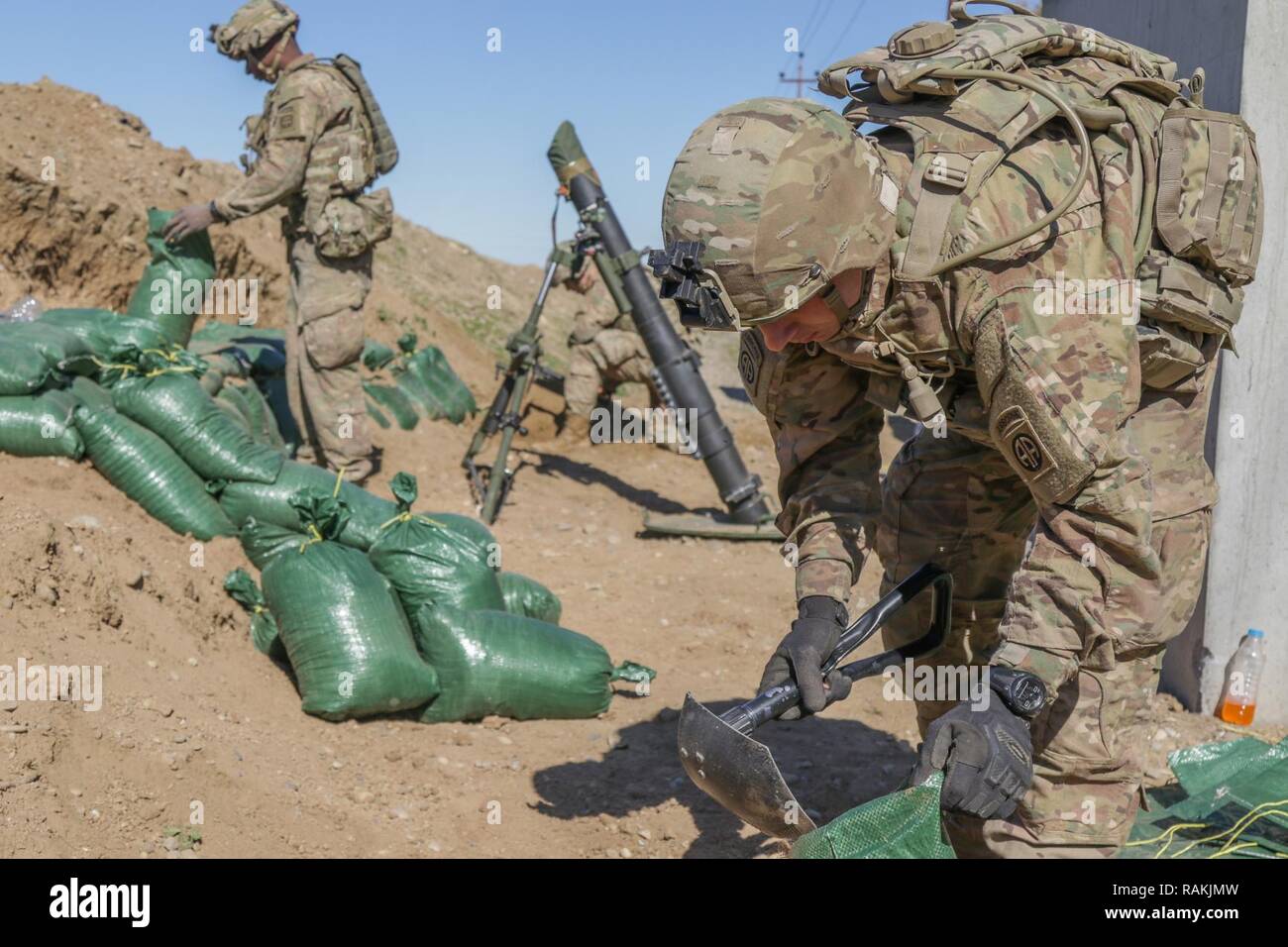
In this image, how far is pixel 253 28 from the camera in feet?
19.3

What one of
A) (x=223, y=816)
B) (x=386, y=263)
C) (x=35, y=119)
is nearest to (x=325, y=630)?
(x=223, y=816)

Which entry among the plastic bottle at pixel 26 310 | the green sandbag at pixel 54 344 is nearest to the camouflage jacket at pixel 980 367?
the green sandbag at pixel 54 344

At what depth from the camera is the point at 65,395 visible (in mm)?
4688

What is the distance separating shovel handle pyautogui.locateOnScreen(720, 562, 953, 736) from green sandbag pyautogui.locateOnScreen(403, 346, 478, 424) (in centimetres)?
563

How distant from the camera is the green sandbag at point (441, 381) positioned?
26.9 ft

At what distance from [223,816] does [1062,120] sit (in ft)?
8.37

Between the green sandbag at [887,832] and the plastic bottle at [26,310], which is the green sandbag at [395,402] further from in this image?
the green sandbag at [887,832]

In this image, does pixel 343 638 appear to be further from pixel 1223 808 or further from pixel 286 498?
pixel 1223 808

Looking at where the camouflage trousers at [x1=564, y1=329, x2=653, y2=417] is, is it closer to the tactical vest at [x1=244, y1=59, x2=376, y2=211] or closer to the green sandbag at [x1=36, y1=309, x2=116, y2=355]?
the tactical vest at [x1=244, y1=59, x2=376, y2=211]

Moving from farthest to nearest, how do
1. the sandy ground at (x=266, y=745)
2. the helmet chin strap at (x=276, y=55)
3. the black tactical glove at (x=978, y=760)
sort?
the helmet chin strap at (x=276, y=55)
the sandy ground at (x=266, y=745)
the black tactical glove at (x=978, y=760)

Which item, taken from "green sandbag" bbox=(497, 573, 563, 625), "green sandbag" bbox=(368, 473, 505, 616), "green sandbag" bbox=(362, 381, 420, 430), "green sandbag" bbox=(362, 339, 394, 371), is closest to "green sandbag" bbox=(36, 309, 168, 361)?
"green sandbag" bbox=(368, 473, 505, 616)

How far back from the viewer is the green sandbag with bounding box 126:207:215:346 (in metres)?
5.56

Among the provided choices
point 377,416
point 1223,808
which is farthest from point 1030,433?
point 377,416

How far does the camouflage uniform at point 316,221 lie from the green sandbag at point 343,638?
225 cm
